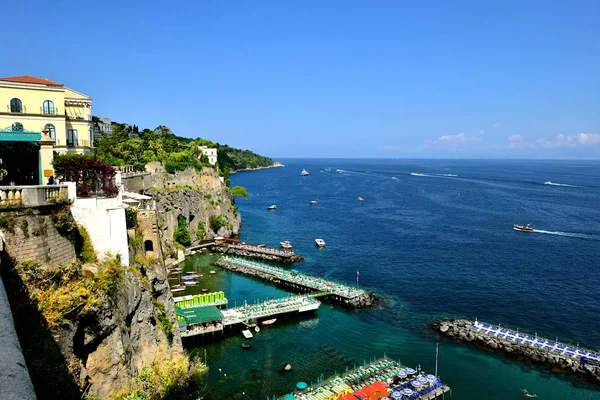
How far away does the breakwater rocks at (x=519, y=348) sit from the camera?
1363 inches

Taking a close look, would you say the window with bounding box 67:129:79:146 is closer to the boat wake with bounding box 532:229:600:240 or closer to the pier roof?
the pier roof

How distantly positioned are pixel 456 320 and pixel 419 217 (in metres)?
56.5

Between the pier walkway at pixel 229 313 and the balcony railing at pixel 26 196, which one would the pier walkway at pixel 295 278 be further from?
the balcony railing at pixel 26 196

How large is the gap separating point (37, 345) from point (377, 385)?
24720 mm

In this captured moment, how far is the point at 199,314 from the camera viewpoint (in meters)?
41.7

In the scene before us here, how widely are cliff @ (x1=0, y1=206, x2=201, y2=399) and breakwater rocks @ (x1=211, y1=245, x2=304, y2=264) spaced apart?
1754 inches

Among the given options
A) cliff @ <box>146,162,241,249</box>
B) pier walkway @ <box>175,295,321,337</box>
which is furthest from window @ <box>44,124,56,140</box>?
cliff @ <box>146,162,241,249</box>

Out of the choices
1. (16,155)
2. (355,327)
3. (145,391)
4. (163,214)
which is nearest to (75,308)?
(145,391)

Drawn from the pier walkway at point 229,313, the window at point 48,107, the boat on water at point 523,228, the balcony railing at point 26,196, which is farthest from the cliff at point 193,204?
the boat on water at point 523,228

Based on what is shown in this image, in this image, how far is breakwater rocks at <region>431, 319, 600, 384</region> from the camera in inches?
1363

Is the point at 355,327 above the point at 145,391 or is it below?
below

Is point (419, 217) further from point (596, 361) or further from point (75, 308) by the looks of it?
point (75, 308)

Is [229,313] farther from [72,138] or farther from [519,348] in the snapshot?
[519,348]

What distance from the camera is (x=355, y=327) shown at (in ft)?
141
